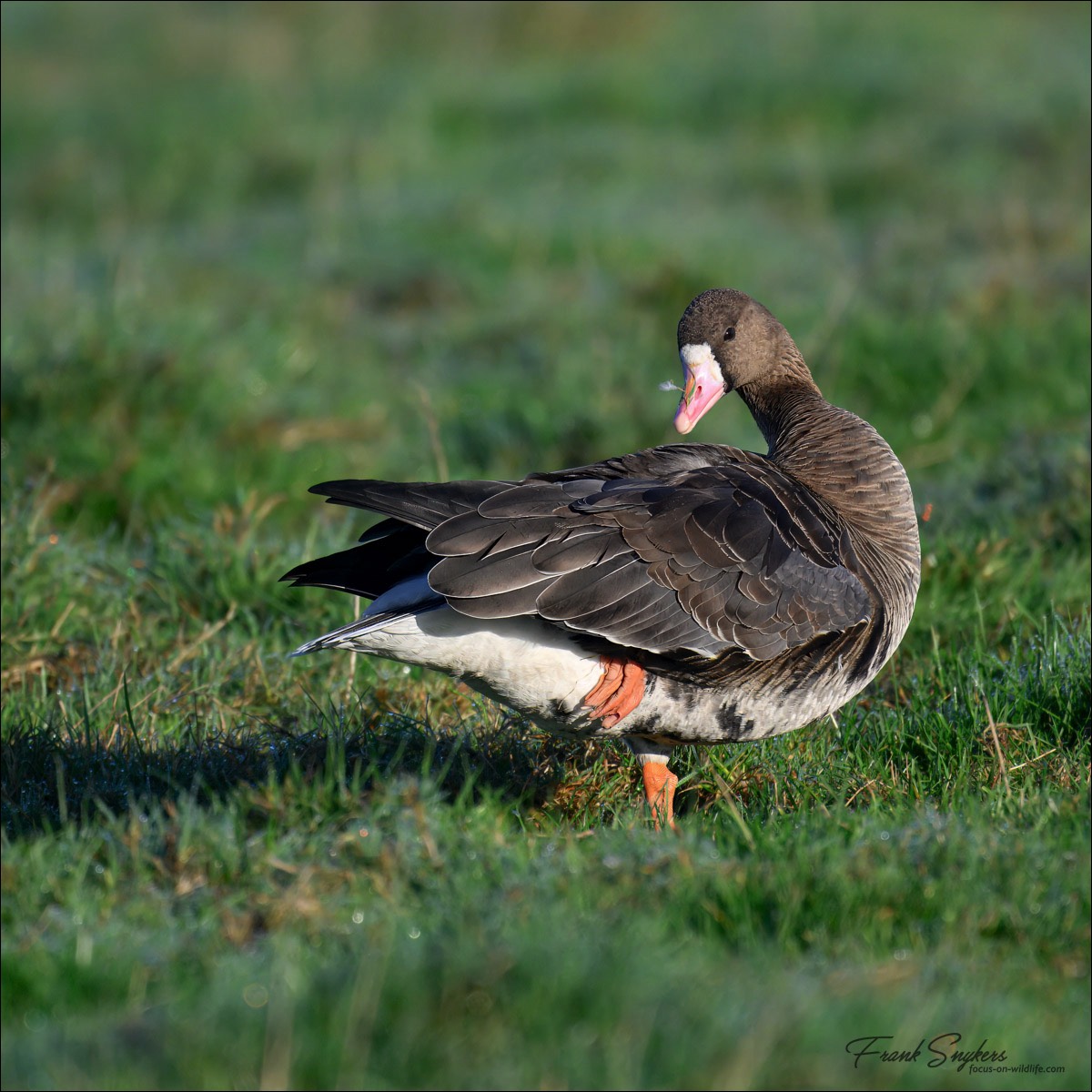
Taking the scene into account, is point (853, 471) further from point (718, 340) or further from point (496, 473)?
point (496, 473)

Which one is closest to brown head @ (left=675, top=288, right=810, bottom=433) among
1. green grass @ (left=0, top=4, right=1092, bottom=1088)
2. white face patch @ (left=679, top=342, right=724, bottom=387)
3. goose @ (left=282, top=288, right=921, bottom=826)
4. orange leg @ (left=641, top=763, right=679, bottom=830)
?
white face patch @ (left=679, top=342, right=724, bottom=387)

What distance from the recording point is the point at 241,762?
4.12 m

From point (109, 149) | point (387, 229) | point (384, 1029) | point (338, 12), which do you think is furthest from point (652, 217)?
point (338, 12)

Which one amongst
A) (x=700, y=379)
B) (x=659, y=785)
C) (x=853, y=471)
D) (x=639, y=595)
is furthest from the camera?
(x=700, y=379)

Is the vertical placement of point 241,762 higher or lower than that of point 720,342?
lower

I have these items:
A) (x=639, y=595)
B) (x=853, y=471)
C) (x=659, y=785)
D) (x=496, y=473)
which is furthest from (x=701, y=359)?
(x=496, y=473)

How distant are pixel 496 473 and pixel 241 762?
3.73 m

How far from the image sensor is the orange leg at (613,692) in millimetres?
3844

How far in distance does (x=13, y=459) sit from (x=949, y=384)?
510 centimetres

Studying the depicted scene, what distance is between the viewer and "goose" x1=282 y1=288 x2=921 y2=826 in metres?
3.67

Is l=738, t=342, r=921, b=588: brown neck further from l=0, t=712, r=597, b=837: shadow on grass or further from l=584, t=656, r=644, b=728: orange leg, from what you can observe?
l=0, t=712, r=597, b=837: shadow on grass

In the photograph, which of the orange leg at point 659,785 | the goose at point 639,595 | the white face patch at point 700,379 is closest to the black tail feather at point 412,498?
the goose at point 639,595

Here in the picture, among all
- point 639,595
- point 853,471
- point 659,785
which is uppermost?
point 853,471

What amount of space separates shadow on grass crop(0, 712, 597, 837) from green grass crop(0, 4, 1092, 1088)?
0.8 inches
